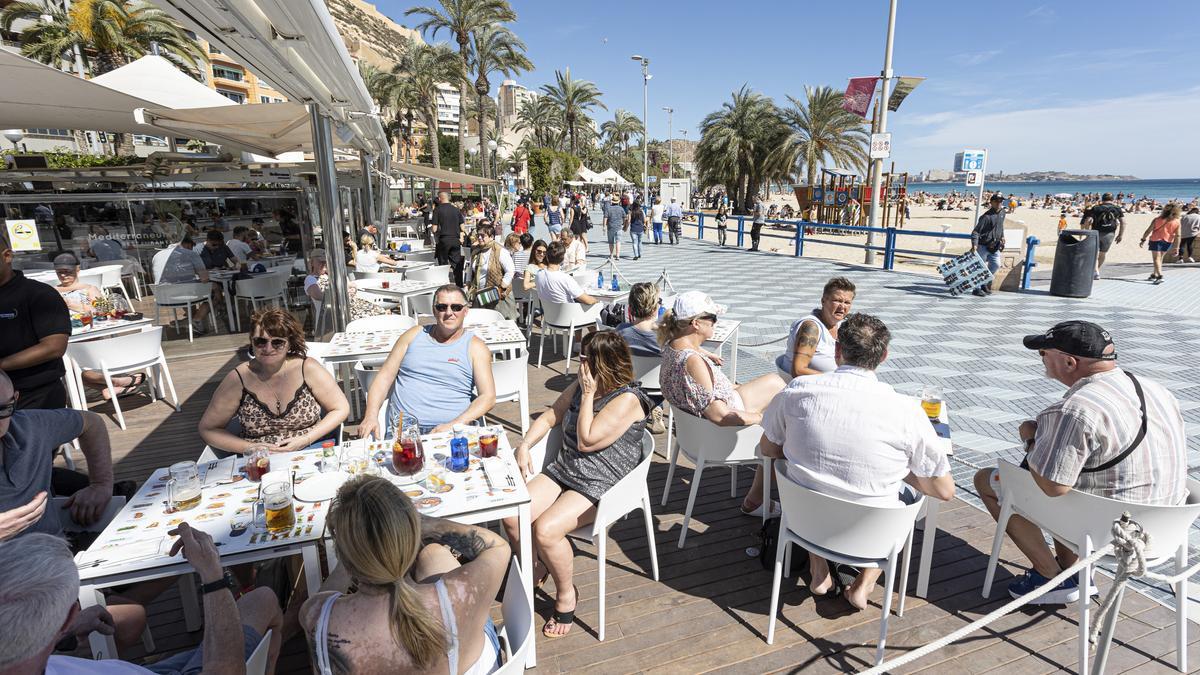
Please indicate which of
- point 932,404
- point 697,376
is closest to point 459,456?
point 697,376

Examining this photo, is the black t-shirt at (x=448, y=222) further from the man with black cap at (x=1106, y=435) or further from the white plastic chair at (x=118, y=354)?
the man with black cap at (x=1106, y=435)

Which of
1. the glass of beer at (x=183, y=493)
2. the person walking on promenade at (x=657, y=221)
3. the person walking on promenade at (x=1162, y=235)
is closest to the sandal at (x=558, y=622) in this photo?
the glass of beer at (x=183, y=493)

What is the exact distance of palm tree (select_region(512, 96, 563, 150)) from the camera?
43.4 meters

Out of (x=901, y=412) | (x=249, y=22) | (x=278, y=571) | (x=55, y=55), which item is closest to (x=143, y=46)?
(x=55, y=55)

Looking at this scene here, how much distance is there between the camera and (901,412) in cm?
229

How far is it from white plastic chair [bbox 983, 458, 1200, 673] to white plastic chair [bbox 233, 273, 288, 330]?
7808 mm

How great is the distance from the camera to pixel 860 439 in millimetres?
2285

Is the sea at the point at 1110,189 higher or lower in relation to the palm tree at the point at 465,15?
lower

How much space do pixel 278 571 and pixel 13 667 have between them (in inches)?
59.0

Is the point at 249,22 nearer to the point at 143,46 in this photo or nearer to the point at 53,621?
the point at 53,621

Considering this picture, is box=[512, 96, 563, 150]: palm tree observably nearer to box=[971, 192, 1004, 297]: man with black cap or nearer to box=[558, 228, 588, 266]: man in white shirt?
box=[971, 192, 1004, 297]: man with black cap

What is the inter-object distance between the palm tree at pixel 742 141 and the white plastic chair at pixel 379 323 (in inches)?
1019

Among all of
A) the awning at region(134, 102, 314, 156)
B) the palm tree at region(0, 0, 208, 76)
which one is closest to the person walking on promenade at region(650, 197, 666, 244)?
the awning at region(134, 102, 314, 156)

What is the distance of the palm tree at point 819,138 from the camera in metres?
25.5
